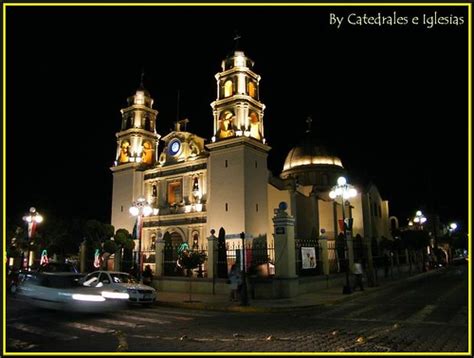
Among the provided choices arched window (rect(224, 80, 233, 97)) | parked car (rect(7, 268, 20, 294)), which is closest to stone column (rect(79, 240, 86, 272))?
parked car (rect(7, 268, 20, 294))

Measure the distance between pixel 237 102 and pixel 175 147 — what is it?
905cm

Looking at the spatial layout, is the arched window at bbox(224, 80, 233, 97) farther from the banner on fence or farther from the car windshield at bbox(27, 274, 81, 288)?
the car windshield at bbox(27, 274, 81, 288)

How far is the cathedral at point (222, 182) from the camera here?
3684cm

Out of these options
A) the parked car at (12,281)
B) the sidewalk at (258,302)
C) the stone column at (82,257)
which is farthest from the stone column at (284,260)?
the stone column at (82,257)

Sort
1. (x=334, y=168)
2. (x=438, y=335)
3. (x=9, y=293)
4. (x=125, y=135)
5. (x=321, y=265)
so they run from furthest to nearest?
(x=334, y=168) < (x=125, y=135) < (x=321, y=265) < (x=9, y=293) < (x=438, y=335)

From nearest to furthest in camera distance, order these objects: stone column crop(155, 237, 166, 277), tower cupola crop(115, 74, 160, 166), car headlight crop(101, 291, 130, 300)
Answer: car headlight crop(101, 291, 130, 300) < stone column crop(155, 237, 166, 277) < tower cupola crop(115, 74, 160, 166)

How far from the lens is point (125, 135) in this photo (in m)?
46.2

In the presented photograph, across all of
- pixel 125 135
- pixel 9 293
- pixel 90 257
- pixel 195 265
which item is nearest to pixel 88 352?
pixel 195 265

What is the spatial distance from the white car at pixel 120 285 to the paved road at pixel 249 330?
2.26 ft

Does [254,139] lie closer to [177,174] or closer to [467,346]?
[177,174]

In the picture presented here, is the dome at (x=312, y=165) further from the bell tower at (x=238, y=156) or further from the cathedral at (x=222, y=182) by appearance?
the bell tower at (x=238, y=156)

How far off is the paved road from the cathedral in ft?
64.2

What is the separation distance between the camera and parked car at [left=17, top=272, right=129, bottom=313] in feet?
41.3

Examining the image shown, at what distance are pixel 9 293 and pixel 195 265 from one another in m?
9.43
